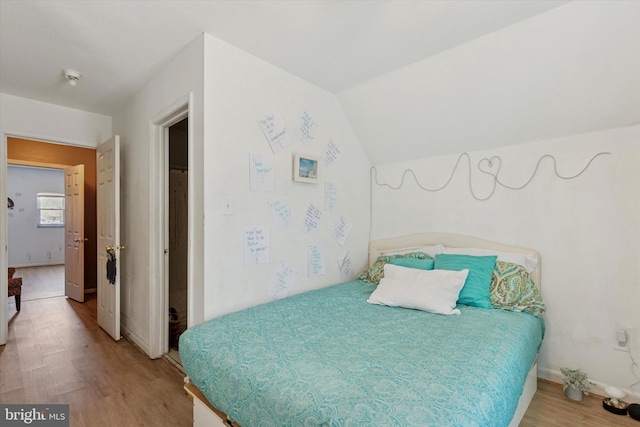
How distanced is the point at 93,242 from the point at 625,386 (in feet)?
20.6

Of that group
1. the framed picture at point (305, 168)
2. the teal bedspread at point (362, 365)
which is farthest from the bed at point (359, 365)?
the framed picture at point (305, 168)

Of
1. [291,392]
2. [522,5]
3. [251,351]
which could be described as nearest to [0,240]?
[251,351]

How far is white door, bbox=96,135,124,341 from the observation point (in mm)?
2881

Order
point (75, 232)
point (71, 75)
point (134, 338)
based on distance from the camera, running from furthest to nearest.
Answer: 1. point (75, 232)
2. point (134, 338)
3. point (71, 75)

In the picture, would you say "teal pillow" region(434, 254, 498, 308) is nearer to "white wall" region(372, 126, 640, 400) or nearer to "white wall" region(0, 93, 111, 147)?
"white wall" region(372, 126, 640, 400)

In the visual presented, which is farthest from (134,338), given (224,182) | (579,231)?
(579,231)

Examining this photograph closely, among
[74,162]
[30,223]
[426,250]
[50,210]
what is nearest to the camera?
[426,250]

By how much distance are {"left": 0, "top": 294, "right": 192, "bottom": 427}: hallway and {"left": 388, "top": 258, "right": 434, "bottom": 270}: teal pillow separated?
184 cm

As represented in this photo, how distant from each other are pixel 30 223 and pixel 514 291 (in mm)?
10044

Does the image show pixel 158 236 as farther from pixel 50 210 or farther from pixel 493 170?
pixel 50 210

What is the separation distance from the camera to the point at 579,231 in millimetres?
2148

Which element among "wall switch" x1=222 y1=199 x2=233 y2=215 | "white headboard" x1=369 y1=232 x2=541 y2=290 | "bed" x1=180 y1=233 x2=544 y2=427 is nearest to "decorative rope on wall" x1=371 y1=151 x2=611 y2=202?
"white headboard" x1=369 y1=232 x2=541 y2=290

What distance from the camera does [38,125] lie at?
3.04 m

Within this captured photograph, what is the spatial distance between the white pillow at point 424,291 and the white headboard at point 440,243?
0.55m
